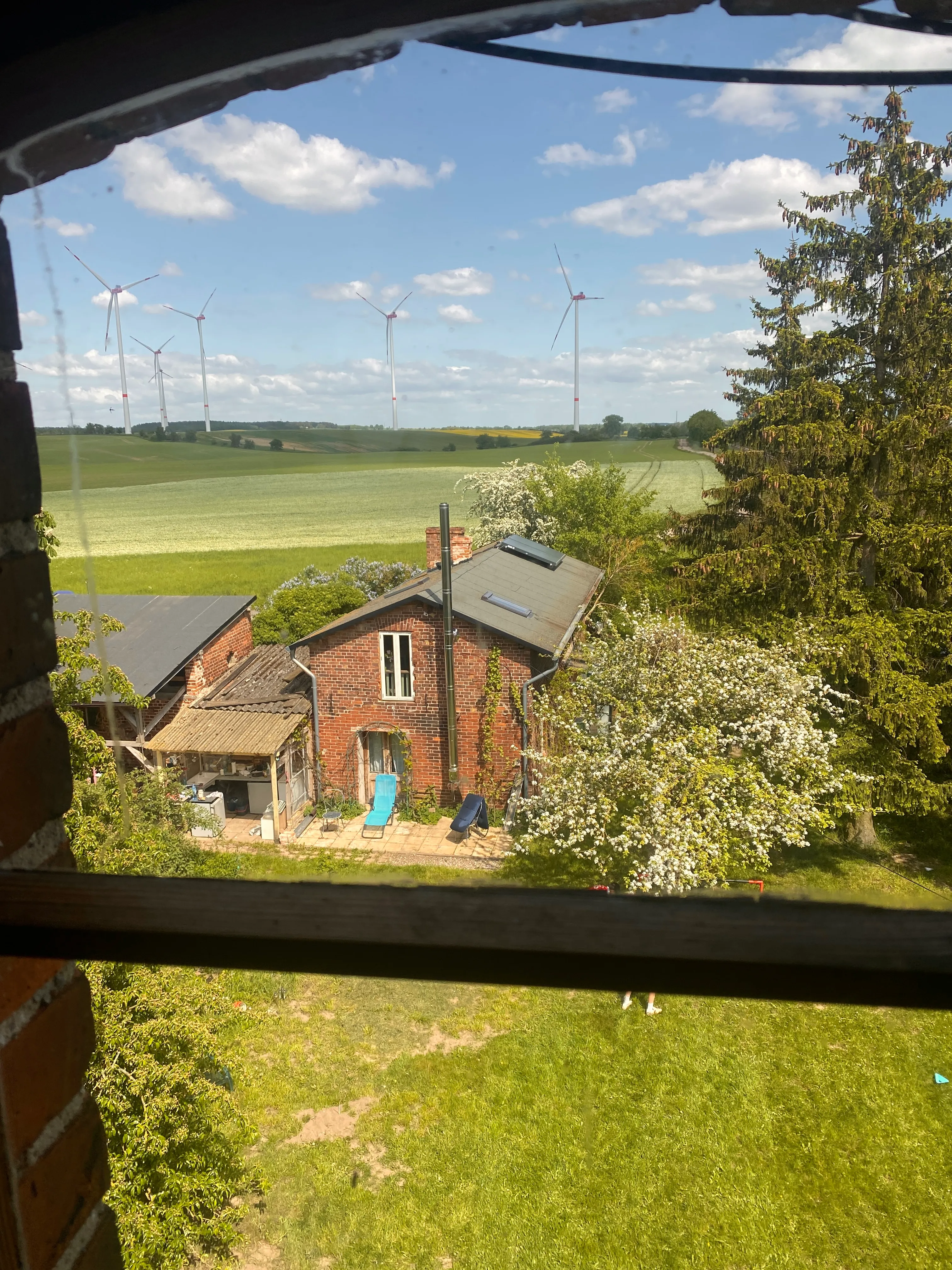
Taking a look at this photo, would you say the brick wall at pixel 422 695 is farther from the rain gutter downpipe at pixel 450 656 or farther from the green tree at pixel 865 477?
the green tree at pixel 865 477

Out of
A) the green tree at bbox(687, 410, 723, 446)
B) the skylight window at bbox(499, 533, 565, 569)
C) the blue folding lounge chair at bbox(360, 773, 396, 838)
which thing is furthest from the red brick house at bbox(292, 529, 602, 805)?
the green tree at bbox(687, 410, 723, 446)

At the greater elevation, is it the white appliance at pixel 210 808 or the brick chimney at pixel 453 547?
the brick chimney at pixel 453 547

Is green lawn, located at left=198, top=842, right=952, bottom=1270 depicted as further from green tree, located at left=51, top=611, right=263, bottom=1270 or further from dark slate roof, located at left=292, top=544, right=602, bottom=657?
dark slate roof, located at left=292, top=544, right=602, bottom=657

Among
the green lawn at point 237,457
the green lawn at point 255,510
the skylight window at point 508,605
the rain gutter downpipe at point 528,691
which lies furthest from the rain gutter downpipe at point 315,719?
the green lawn at point 237,457

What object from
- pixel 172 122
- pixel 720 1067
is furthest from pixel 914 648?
pixel 172 122

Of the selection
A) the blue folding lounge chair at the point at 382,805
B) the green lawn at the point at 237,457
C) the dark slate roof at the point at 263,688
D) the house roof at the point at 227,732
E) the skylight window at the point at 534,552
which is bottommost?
the blue folding lounge chair at the point at 382,805

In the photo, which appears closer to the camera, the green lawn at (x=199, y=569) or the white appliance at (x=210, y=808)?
the green lawn at (x=199, y=569)

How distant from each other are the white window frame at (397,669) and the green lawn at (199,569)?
24.7ft

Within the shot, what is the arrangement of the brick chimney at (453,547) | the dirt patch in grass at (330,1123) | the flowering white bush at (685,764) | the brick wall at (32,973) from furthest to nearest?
1. the brick chimney at (453,547)
2. the flowering white bush at (685,764)
3. the dirt patch in grass at (330,1123)
4. the brick wall at (32,973)

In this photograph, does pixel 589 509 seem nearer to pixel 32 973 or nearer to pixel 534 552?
pixel 534 552

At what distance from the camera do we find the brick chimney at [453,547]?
1305cm

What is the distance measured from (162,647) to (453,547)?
522cm

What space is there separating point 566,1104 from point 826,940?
701cm

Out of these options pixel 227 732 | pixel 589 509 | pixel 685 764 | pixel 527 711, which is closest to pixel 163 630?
pixel 227 732
